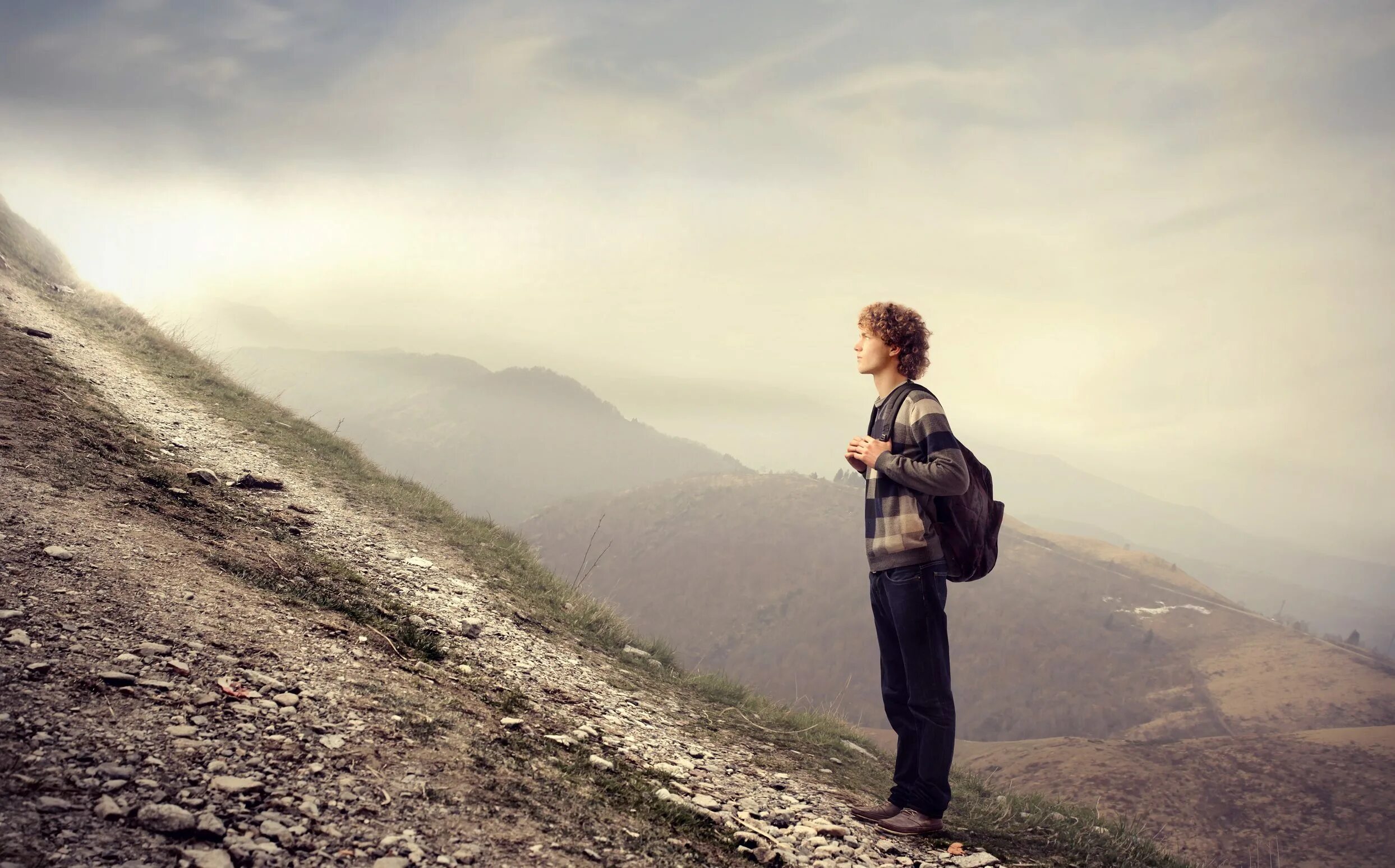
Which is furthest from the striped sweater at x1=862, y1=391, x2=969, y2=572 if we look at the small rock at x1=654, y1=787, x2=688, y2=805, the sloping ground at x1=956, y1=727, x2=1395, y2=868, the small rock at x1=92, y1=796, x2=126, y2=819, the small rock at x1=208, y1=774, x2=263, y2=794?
the sloping ground at x1=956, y1=727, x2=1395, y2=868

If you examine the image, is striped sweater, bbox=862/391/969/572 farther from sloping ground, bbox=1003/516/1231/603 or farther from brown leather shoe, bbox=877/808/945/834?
sloping ground, bbox=1003/516/1231/603

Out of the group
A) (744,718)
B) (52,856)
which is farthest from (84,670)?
(744,718)

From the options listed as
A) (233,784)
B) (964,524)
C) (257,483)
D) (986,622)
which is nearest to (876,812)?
(964,524)

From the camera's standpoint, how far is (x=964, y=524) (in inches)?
159

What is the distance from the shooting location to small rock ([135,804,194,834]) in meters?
2.15

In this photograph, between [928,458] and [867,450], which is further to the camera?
[867,450]

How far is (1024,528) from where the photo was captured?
92.7 m

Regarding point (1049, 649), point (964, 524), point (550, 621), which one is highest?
point (964, 524)

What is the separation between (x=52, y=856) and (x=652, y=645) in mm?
7106

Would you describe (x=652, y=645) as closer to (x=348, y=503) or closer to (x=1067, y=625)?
(x=348, y=503)

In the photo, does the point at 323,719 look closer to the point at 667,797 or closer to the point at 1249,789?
the point at 667,797

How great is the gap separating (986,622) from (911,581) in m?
74.0

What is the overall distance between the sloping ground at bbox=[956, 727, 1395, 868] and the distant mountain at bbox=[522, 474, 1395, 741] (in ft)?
54.6

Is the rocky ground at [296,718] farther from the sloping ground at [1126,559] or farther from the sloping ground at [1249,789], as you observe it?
the sloping ground at [1126,559]
